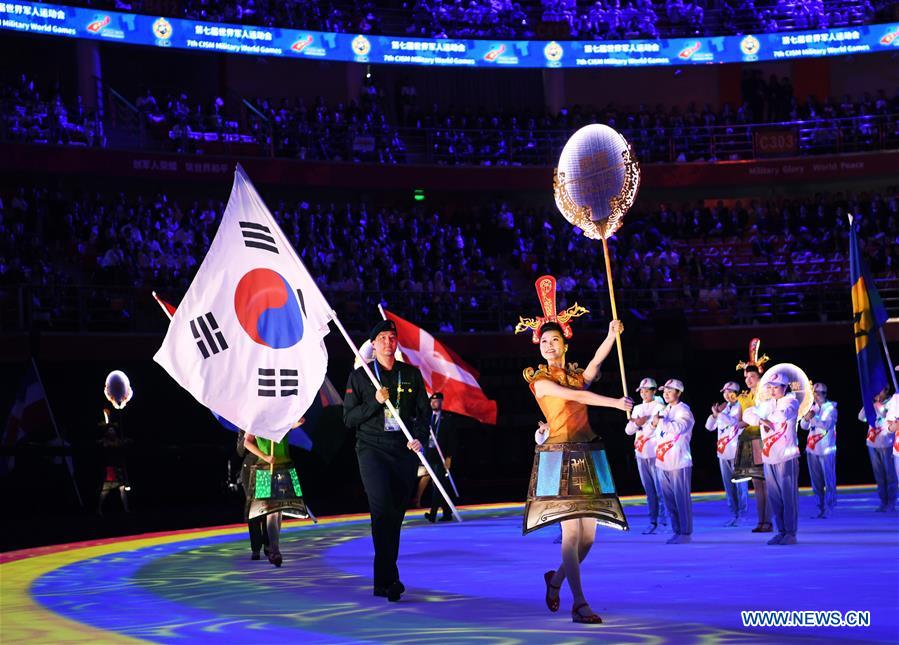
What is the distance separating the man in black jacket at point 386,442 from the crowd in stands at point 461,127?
879 inches

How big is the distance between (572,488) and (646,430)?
724 centimetres

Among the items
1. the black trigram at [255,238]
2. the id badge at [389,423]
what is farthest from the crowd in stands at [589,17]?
the id badge at [389,423]

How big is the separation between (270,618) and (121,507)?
48.0 ft

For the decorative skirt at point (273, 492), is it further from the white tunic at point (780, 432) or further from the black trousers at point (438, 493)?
the black trousers at point (438, 493)

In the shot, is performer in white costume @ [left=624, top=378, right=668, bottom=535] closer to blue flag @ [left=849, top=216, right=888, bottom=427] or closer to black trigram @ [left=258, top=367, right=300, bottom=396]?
blue flag @ [left=849, top=216, right=888, bottom=427]

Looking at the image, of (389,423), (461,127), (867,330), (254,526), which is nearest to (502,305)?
(461,127)

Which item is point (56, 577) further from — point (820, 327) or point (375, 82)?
point (375, 82)

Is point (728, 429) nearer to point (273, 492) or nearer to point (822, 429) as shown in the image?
point (822, 429)

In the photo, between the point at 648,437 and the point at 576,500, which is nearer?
the point at 576,500

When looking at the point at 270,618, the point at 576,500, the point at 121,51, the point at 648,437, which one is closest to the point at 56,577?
the point at 270,618

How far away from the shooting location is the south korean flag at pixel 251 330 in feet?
37.3

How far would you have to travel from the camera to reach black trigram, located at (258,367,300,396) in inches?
450

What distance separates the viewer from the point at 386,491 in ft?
32.8

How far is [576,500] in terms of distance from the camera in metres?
8.66
